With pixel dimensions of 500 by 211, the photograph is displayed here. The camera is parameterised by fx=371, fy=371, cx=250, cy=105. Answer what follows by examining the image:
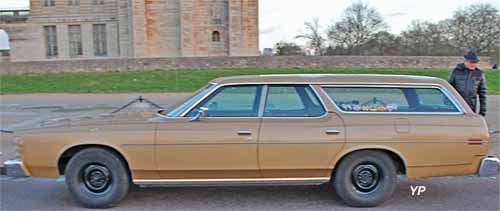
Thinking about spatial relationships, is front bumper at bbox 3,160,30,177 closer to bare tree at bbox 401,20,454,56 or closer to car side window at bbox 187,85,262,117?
car side window at bbox 187,85,262,117

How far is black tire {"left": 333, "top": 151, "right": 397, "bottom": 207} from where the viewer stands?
395 cm

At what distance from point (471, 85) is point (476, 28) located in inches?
2217

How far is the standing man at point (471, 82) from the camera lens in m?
5.44

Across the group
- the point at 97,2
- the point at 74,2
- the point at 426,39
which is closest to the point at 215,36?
the point at 97,2

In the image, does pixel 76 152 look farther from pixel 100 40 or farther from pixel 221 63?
pixel 100 40

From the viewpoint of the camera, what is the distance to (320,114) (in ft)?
13.0

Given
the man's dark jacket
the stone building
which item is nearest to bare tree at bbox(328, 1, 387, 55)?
the stone building

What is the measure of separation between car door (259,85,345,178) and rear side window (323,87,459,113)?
276 mm

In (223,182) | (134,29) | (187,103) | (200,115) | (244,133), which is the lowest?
(223,182)

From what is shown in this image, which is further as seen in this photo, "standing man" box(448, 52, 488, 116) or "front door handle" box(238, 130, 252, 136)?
"standing man" box(448, 52, 488, 116)

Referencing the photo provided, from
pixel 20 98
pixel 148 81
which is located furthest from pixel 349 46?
pixel 20 98

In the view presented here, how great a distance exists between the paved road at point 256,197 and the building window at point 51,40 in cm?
4164

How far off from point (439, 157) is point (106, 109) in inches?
402

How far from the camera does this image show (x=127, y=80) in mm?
20484
